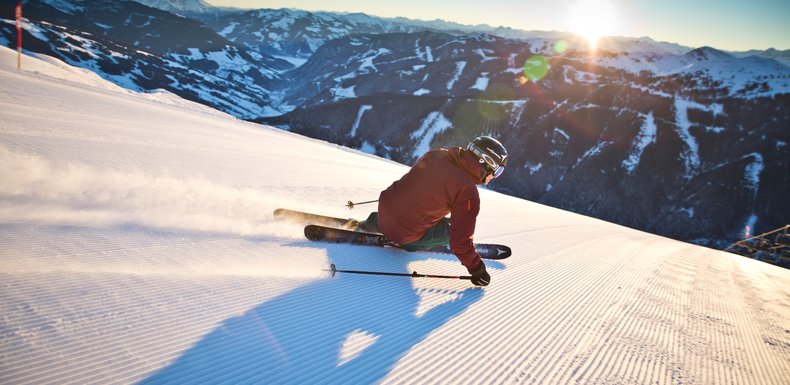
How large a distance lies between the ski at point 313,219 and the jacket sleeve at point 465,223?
197cm

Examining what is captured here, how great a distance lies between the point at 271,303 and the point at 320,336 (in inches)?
22.6

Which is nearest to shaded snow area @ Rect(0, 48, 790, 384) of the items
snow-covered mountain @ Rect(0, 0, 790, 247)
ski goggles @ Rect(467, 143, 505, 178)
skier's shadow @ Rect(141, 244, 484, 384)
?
skier's shadow @ Rect(141, 244, 484, 384)

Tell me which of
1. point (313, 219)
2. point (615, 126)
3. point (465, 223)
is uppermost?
point (615, 126)

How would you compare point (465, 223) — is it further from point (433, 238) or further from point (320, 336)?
point (320, 336)

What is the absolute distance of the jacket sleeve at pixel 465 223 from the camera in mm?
3977

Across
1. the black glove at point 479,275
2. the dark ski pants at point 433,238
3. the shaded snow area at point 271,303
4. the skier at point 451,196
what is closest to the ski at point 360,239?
the shaded snow area at point 271,303

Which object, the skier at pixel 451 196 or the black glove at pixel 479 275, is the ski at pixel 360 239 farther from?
the black glove at pixel 479 275

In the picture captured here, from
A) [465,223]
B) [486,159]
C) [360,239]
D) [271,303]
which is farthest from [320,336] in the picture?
[486,159]

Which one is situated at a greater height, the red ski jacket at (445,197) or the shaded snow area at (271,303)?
the red ski jacket at (445,197)

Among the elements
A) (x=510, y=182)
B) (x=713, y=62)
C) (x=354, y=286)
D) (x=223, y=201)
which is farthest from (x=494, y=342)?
(x=713, y=62)

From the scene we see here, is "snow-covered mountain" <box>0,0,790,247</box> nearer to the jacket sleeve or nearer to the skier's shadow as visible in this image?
the jacket sleeve

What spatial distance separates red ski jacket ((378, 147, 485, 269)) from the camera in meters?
3.99

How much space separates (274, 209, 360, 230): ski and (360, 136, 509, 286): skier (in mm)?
1072

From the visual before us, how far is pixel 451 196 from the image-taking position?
406 cm
